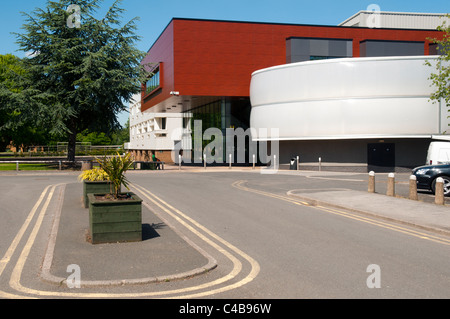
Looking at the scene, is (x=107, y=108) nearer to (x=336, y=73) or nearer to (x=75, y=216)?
(x=336, y=73)

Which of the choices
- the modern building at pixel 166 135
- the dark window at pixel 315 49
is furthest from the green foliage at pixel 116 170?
the modern building at pixel 166 135

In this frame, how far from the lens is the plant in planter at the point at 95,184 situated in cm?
1292

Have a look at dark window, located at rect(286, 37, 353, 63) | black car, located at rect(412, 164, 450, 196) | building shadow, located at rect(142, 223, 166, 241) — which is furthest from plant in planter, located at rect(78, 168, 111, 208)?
dark window, located at rect(286, 37, 353, 63)

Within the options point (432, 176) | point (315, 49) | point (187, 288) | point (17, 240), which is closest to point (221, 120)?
point (315, 49)

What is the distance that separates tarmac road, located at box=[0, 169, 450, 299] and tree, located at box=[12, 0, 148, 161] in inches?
836

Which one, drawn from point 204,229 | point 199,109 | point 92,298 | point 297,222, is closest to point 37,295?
point 92,298

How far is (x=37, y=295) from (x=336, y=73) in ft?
105

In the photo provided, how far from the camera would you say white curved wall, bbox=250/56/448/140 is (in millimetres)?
32844

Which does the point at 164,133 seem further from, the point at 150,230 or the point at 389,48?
the point at 150,230

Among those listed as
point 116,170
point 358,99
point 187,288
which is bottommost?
point 187,288

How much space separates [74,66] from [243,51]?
→ 15.4 meters

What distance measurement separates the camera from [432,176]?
16.9 metres

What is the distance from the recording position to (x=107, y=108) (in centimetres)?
3584
